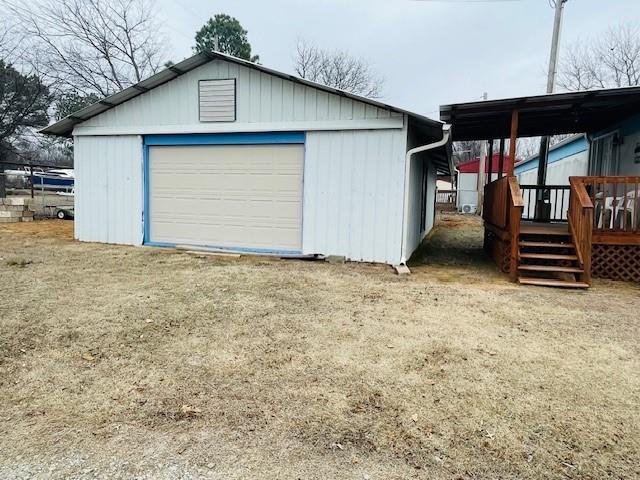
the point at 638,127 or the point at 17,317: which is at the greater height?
the point at 638,127

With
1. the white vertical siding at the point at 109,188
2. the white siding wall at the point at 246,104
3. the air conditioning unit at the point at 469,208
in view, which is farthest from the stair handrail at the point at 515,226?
the air conditioning unit at the point at 469,208

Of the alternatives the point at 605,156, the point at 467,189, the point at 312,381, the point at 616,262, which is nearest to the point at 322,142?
the point at 616,262

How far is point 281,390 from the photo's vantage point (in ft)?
8.98

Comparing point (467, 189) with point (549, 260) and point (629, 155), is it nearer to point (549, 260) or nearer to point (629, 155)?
point (629, 155)

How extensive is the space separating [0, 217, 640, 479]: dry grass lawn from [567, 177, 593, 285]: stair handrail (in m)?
0.62

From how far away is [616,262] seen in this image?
6.43m

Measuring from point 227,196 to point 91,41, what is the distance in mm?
17125

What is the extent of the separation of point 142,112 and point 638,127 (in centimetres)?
916

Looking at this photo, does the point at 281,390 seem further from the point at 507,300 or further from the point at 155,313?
the point at 507,300

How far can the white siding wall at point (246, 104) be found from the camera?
7.08 metres

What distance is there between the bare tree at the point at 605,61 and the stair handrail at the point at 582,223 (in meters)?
19.9

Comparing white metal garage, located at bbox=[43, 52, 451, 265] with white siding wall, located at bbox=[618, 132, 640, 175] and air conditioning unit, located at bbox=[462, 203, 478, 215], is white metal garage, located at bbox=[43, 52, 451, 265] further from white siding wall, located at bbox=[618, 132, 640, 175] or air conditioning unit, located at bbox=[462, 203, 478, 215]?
air conditioning unit, located at bbox=[462, 203, 478, 215]

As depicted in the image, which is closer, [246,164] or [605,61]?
[246,164]

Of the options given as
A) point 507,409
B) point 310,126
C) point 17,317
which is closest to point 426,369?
point 507,409
